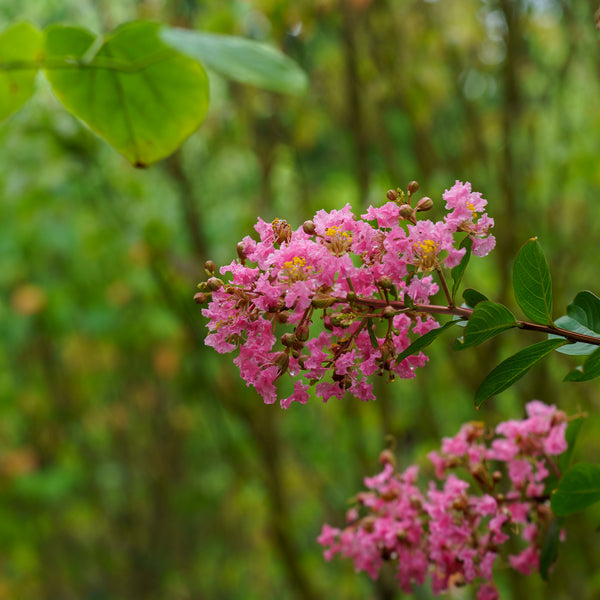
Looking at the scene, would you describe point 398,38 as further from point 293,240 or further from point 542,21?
point 293,240

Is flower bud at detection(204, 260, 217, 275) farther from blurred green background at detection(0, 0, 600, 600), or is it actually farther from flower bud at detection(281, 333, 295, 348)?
blurred green background at detection(0, 0, 600, 600)

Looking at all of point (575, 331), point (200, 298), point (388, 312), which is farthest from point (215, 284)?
point (575, 331)

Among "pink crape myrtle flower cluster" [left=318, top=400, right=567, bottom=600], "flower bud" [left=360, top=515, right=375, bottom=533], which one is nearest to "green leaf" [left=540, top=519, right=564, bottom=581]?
"pink crape myrtle flower cluster" [left=318, top=400, right=567, bottom=600]

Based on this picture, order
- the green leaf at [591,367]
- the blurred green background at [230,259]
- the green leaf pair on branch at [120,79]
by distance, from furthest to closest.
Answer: the blurred green background at [230,259], the green leaf pair on branch at [120,79], the green leaf at [591,367]

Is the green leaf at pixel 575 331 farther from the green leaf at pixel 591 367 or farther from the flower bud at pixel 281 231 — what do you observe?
the flower bud at pixel 281 231

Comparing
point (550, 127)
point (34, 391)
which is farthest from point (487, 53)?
point (34, 391)

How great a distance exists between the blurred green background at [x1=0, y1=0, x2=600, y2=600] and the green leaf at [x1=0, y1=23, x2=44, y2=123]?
49 centimetres

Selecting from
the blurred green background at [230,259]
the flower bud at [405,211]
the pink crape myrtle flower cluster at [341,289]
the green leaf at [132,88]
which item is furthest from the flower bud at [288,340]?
the blurred green background at [230,259]

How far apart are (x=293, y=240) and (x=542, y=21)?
1.79 meters

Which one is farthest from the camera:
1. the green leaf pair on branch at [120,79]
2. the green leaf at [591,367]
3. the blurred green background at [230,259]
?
the blurred green background at [230,259]

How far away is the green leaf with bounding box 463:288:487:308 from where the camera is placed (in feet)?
1.35

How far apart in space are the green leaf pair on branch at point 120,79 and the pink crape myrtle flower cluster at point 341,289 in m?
0.13

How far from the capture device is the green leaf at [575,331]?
409 mm

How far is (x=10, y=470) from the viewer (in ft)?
7.50
